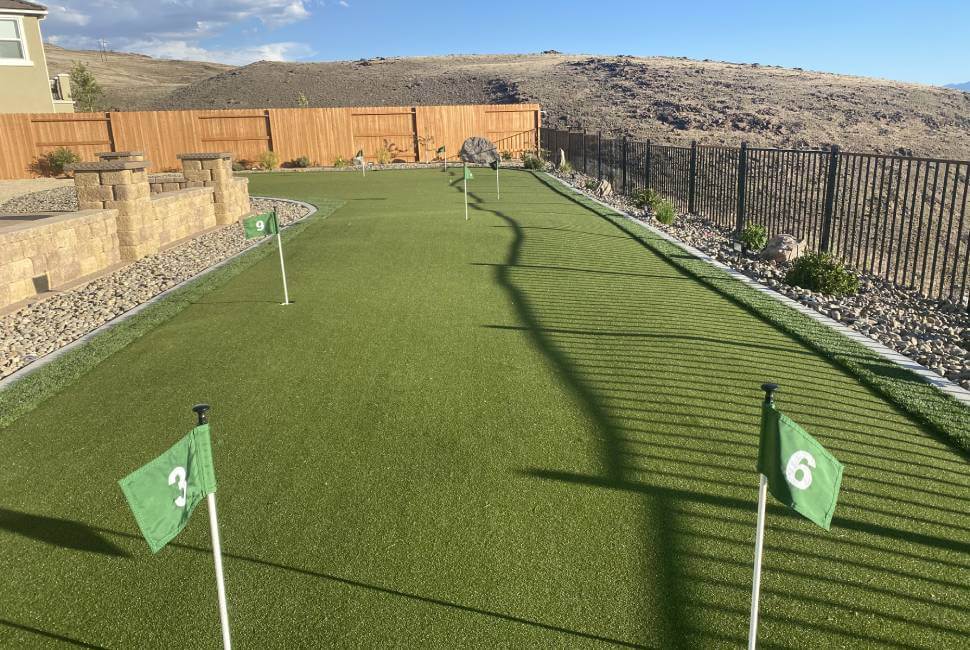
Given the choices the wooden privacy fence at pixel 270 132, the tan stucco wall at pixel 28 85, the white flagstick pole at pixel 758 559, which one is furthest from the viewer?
the wooden privacy fence at pixel 270 132

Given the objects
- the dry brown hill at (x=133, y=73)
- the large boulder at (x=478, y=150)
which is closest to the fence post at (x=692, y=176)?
the large boulder at (x=478, y=150)

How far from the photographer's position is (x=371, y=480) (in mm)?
3959

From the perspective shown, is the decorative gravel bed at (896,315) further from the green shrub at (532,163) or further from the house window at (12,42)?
the house window at (12,42)

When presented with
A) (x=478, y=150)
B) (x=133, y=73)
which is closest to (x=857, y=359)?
(x=478, y=150)

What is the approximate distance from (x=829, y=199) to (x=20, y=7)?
28.1 m

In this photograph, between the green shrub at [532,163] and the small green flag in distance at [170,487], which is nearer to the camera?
the small green flag in distance at [170,487]

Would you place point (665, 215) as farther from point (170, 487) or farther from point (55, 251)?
point (170, 487)

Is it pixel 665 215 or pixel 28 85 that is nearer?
pixel 665 215

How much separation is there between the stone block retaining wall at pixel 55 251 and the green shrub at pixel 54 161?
826 inches

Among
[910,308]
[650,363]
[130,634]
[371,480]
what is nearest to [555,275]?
[650,363]

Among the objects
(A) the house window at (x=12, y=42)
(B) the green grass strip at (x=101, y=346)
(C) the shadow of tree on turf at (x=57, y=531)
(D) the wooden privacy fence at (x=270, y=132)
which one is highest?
(A) the house window at (x=12, y=42)

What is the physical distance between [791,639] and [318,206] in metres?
16.0

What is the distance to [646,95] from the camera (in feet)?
203

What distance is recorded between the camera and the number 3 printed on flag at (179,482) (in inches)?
Result: 89.4
